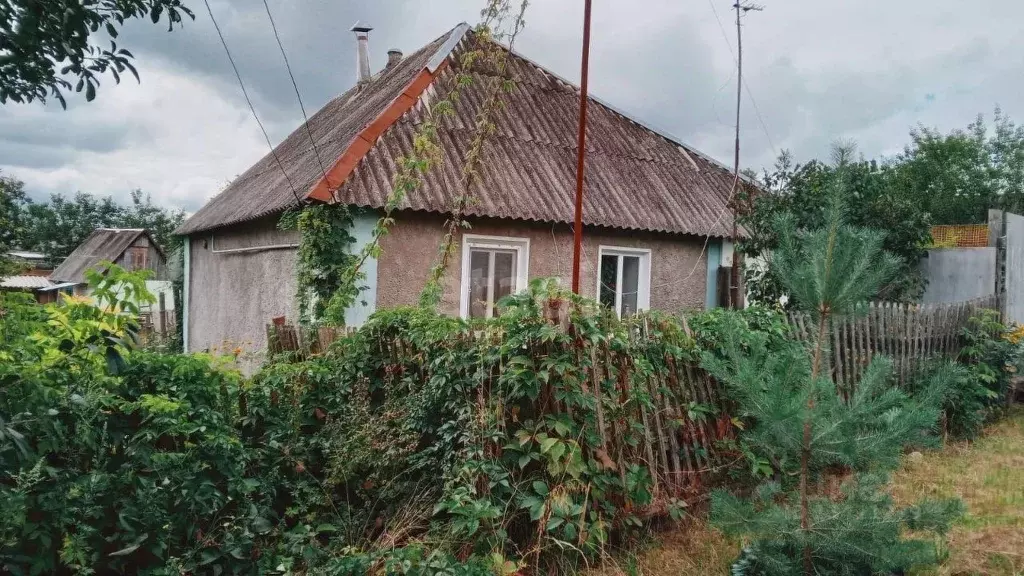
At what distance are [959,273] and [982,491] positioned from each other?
23.7 feet

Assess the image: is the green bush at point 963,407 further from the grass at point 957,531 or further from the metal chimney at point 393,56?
the metal chimney at point 393,56

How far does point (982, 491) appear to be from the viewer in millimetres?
5004

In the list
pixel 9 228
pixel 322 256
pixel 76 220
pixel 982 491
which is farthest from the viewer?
pixel 76 220

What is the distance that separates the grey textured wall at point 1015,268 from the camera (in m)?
10.0

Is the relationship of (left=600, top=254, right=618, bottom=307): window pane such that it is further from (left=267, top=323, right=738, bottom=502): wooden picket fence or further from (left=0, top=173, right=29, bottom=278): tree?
(left=0, top=173, right=29, bottom=278): tree

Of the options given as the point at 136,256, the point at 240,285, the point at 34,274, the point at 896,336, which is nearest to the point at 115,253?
the point at 136,256

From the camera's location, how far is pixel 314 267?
8109mm

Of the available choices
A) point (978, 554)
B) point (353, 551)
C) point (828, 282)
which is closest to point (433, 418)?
point (353, 551)

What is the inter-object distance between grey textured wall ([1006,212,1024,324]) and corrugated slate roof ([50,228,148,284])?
3889 cm

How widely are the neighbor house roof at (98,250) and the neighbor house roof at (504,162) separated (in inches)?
1129

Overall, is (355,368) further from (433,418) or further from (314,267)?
(314,267)

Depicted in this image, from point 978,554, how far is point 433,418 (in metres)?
3.24

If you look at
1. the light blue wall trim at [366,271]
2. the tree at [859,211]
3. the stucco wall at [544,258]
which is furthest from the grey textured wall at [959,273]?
the light blue wall trim at [366,271]

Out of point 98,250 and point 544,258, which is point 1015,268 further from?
point 98,250
